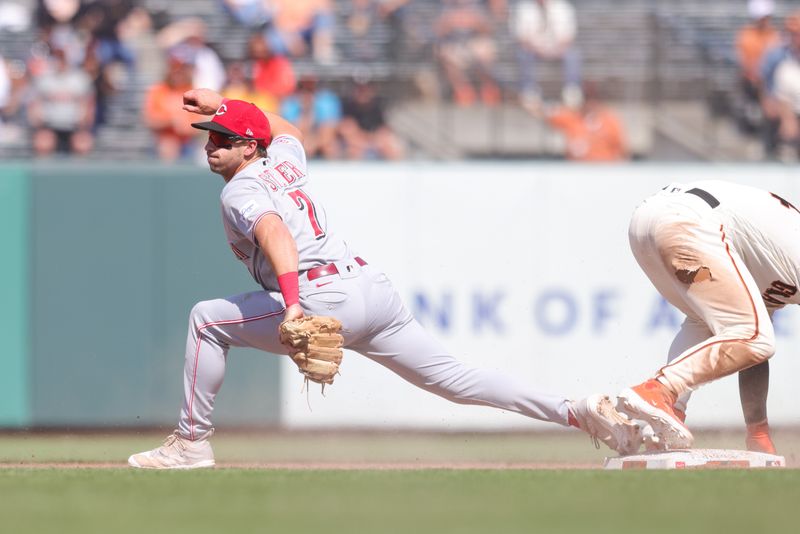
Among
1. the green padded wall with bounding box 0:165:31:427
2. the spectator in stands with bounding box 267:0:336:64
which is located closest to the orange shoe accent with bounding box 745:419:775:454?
the green padded wall with bounding box 0:165:31:427

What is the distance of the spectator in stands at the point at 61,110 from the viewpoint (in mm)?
11477

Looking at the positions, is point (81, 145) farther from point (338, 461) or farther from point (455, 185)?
point (338, 461)

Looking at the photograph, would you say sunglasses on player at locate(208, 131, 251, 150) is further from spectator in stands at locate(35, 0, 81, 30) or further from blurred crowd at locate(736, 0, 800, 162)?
blurred crowd at locate(736, 0, 800, 162)

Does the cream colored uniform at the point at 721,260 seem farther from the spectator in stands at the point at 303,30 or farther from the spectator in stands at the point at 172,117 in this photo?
the spectator in stands at the point at 303,30

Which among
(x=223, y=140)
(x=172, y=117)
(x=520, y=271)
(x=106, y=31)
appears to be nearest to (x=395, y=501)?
(x=223, y=140)

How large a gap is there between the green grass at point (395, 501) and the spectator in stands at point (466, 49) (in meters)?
6.43

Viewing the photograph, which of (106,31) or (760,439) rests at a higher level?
(106,31)

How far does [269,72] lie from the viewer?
12.0 m

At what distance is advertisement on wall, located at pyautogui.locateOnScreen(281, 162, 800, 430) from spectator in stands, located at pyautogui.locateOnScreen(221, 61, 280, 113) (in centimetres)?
209

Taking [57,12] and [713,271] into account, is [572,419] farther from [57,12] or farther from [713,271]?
[57,12]

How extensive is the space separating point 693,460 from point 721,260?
965 millimetres

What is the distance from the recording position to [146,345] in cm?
957

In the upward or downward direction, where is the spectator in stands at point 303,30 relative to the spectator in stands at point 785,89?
upward

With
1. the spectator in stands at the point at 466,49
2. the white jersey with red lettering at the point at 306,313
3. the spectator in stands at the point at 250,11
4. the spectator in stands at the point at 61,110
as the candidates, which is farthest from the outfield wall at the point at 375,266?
the spectator in stands at the point at 250,11
